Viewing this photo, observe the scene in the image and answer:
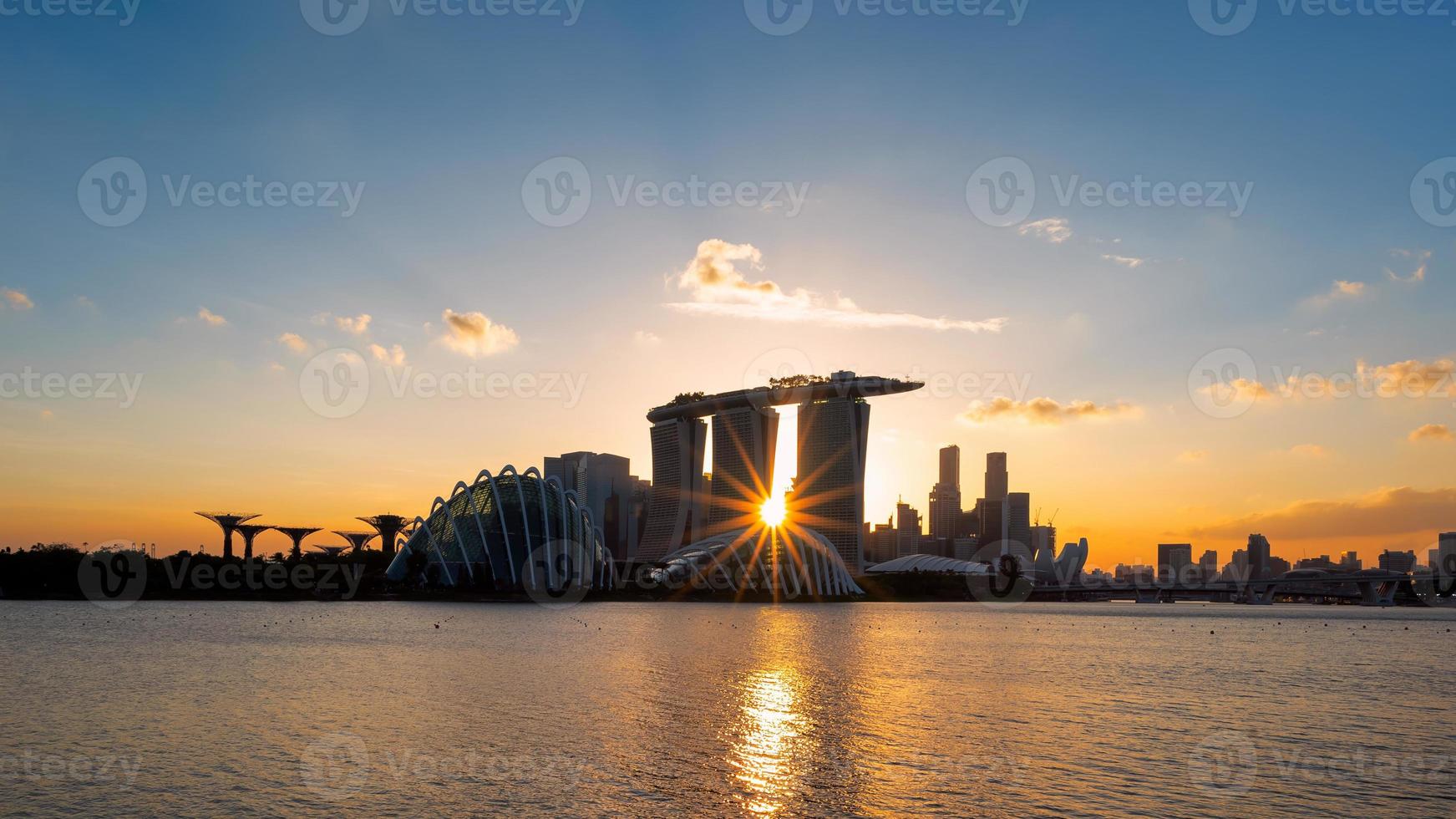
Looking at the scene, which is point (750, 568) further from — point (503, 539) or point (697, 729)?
point (697, 729)

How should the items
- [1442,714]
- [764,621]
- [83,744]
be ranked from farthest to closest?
[764,621], [1442,714], [83,744]

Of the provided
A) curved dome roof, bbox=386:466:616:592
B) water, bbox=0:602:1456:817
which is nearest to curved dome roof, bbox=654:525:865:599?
curved dome roof, bbox=386:466:616:592

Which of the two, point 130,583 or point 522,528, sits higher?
point 522,528

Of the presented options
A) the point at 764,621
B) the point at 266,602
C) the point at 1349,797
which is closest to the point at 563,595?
the point at 266,602

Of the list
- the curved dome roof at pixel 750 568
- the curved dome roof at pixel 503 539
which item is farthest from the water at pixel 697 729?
the curved dome roof at pixel 750 568

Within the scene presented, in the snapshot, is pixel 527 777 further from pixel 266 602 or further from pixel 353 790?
pixel 266 602

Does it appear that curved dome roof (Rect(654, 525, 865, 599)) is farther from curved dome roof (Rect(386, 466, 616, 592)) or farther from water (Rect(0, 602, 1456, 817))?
water (Rect(0, 602, 1456, 817))

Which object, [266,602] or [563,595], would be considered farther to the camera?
[563,595]
